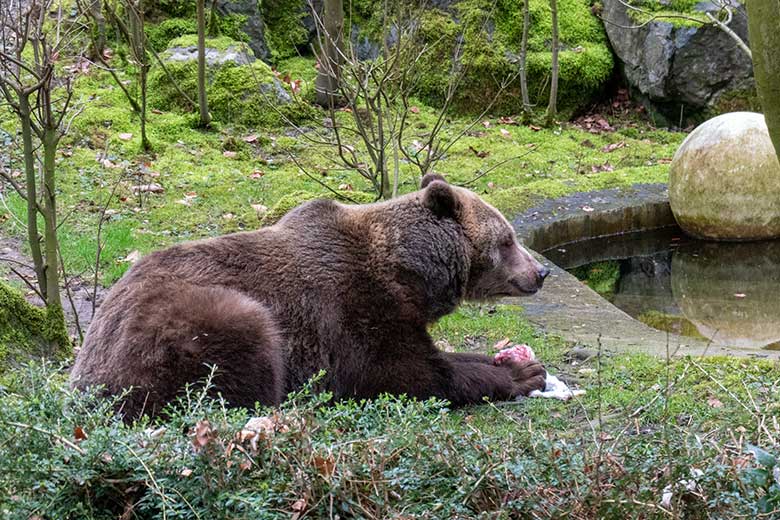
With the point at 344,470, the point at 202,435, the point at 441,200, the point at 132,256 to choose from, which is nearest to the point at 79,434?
the point at 202,435

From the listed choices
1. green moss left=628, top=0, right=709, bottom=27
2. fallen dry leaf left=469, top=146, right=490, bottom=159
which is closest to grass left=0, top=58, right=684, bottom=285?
fallen dry leaf left=469, top=146, right=490, bottom=159

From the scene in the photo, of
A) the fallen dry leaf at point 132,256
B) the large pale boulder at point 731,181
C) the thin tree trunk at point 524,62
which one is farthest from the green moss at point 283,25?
the fallen dry leaf at point 132,256

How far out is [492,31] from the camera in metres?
18.3

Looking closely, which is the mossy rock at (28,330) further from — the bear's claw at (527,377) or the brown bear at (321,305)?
the bear's claw at (527,377)

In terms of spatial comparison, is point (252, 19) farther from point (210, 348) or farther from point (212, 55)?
point (210, 348)

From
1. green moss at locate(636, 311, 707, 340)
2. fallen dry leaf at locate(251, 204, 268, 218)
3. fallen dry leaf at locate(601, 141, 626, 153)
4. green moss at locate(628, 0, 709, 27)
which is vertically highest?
green moss at locate(628, 0, 709, 27)

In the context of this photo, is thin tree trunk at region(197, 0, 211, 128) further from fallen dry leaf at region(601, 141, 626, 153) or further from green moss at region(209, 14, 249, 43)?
fallen dry leaf at region(601, 141, 626, 153)

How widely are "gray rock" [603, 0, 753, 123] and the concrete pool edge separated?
4036 mm

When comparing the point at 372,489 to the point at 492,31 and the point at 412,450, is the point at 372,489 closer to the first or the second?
the point at 412,450

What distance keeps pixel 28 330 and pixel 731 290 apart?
7795 millimetres

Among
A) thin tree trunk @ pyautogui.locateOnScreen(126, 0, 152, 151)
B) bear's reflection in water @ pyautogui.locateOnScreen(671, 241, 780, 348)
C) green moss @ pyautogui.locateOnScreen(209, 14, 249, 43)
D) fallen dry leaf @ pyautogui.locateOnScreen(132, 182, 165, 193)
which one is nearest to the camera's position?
bear's reflection in water @ pyautogui.locateOnScreen(671, 241, 780, 348)

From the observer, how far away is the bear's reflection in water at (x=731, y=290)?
9883 mm

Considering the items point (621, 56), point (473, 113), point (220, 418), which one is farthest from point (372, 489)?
point (621, 56)

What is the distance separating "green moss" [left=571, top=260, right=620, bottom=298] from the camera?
1152cm
